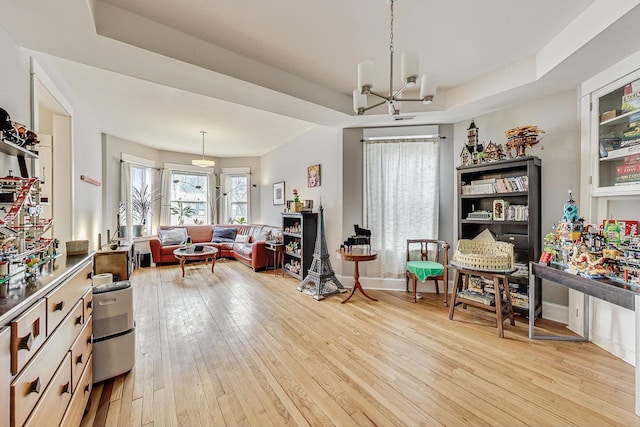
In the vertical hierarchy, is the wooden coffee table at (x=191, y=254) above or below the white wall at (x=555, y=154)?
below

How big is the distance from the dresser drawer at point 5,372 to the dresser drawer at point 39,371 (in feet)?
0.14

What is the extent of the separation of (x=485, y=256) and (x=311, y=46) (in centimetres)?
269

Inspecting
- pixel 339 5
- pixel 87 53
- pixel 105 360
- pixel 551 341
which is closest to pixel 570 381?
pixel 551 341

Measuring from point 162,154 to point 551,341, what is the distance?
25.3ft

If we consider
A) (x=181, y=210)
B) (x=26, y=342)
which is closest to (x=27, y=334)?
(x=26, y=342)

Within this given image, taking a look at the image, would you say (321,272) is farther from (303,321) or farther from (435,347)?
(435,347)

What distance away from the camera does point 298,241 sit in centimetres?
467

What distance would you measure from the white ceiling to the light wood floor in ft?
8.13

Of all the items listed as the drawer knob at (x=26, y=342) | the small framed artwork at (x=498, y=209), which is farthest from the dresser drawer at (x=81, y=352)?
the small framed artwork at (x=498, y=209)

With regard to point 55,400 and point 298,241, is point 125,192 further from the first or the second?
point 55,400

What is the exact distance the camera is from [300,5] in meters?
1.83

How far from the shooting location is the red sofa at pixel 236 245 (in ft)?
16.8

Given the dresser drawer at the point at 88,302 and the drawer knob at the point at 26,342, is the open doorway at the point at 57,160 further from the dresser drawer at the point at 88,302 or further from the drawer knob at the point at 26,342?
the drawer knob at the point at 26,342

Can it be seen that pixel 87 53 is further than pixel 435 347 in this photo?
No
